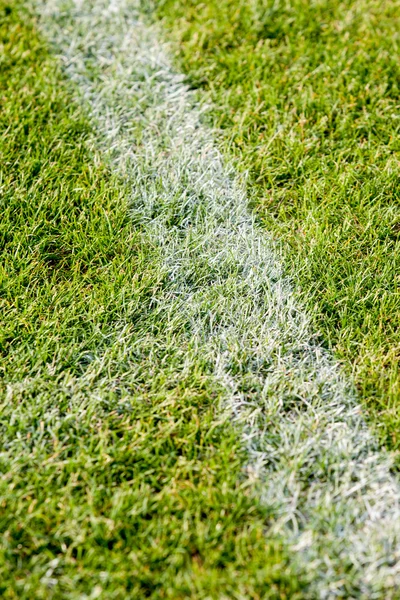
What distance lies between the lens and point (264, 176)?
315 centimetres

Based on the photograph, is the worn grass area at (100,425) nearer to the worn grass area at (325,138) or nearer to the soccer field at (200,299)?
the soccer field at (200,299)

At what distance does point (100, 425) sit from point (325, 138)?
1813 millimetres

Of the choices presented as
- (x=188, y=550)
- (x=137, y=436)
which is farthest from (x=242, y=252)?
(x=188, y=550)

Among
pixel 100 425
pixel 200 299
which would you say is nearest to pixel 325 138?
pixel 200 299

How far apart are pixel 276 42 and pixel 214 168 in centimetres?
105

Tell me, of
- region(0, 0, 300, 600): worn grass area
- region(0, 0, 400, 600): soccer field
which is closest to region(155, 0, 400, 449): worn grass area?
region(0, 0, 400, 600): soccer field

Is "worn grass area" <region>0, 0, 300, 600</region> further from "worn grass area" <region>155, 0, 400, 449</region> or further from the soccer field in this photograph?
"worn grass area" <region>155, 0, 400, 449</region>

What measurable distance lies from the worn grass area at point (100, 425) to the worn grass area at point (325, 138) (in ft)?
1.93

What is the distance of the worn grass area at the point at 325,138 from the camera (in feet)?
8.65

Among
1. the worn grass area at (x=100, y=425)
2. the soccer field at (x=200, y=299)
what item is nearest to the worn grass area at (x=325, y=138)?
the soccer field at (x=200, y=299)

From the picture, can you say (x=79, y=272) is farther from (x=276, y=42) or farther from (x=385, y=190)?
(x=276, y=42)

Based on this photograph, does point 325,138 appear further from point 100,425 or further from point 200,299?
point 100,425

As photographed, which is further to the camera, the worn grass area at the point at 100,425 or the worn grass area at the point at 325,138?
the worn grass area at the point at 325,138

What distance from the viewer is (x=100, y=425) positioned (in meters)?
2.33
